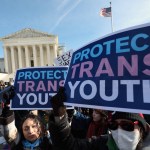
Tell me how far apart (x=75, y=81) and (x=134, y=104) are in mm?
641

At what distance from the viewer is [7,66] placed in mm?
68938

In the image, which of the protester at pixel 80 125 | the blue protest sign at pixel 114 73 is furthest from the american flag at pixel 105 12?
the blue protest sign at pixel 114 73

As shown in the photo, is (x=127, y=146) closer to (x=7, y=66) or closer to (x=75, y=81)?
(x=75, y=81)

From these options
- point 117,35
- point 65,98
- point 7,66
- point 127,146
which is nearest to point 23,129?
point 65,98

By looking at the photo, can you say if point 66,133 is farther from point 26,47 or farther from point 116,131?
point 26,47

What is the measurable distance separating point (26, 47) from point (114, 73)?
69153mm

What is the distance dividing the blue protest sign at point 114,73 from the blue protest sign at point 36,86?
1.24 m

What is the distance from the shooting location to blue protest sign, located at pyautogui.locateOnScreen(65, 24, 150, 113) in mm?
1945

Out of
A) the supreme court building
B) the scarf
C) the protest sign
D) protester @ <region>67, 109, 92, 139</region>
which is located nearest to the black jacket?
the scarf

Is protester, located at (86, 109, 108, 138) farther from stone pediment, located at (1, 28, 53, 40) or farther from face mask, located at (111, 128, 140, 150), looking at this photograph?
stone pediment, located at (1, 28, 53, 40)

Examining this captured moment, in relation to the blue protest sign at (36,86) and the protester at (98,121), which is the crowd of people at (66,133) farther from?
the protester at (98,121)

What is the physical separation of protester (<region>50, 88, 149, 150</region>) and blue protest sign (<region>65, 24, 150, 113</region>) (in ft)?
0.42

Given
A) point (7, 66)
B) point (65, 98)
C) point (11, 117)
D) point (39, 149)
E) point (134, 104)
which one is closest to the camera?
point (134, 104)

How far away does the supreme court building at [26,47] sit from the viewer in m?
68.6
